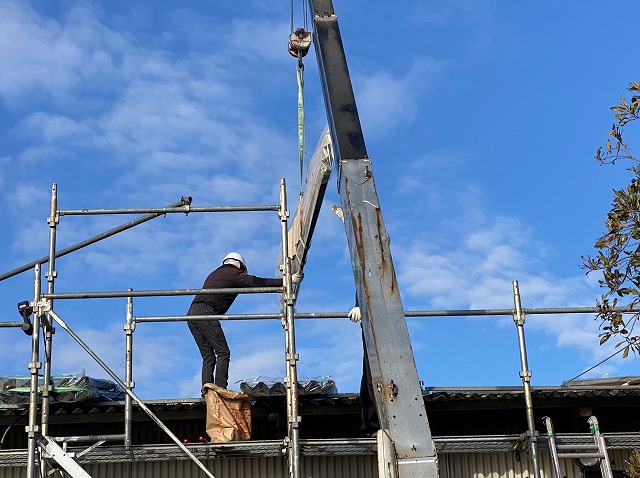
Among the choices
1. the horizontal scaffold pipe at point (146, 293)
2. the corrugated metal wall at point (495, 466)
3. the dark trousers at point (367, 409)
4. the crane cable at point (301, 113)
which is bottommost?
the corrugated metal wall at point (495, 466)

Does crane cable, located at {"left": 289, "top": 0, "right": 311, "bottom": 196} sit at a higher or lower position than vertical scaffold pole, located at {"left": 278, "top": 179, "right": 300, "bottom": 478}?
higher

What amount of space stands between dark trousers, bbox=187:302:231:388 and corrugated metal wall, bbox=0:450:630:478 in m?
0.84

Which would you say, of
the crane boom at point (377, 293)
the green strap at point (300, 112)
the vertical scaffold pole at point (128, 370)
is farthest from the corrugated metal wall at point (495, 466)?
the crane boom at point (377, 293)

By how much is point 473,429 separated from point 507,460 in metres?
0.54

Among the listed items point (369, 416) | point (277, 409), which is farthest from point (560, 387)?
point (277, 409)

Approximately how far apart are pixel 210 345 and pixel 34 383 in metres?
1.85

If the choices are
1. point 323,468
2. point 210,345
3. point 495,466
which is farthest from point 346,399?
point 495,466

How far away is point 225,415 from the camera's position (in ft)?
29.1

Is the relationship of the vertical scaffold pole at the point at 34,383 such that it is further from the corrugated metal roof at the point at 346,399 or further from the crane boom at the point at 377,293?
the crane boom at the point at 377,293

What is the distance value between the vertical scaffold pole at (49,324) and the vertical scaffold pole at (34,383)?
7 centimetres

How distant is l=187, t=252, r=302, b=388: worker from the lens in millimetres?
9453

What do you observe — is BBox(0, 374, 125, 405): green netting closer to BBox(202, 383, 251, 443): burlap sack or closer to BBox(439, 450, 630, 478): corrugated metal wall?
BBox(202, 383, 251, 443): burlap sack

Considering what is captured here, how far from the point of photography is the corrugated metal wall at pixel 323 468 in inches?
366

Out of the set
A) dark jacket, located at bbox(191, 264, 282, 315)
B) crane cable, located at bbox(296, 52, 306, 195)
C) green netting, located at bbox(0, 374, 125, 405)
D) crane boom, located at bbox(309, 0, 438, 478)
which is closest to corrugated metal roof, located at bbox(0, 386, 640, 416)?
green netting, located at bbox(0, 374, 125, 405)
